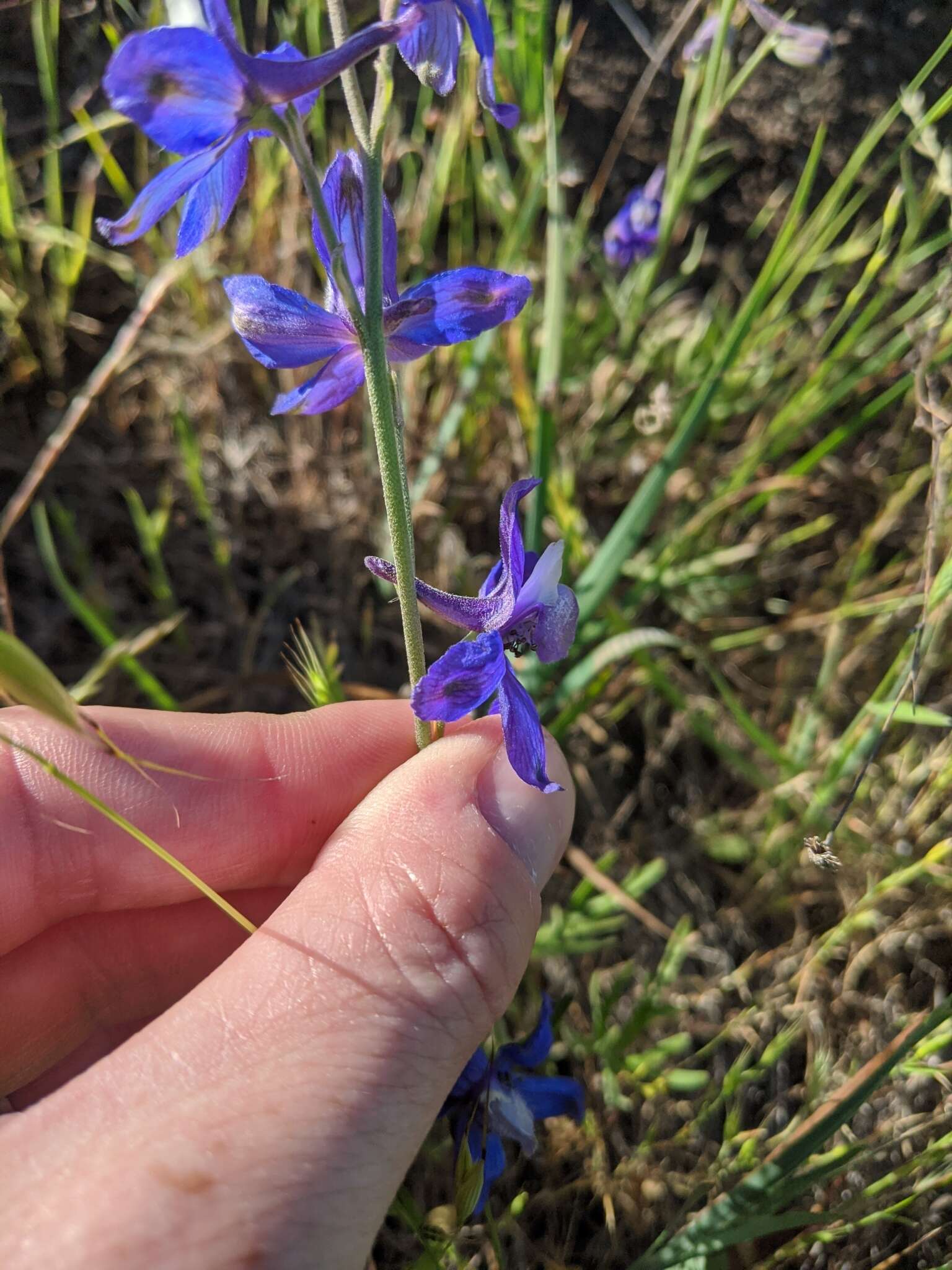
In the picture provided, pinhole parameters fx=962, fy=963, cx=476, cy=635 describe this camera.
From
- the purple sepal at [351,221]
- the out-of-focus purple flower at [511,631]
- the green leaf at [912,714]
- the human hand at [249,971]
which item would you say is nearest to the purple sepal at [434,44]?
the purple sepal at [351,221]

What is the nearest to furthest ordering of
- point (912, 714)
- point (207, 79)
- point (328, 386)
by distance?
point (207, 79)
point (328, 386)
point (912, 714)

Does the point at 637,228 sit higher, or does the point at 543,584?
the point at 637,228

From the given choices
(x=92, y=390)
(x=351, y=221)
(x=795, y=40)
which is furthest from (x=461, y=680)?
(x=795, y=40)

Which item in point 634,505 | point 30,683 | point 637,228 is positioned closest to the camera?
point 30,683

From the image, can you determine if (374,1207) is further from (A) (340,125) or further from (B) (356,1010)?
(A) (340,125)

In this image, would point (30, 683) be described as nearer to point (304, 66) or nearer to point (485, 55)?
point (304, 66)

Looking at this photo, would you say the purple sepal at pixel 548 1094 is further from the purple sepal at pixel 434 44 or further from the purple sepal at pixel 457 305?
the purple sepal at pixel 434 44

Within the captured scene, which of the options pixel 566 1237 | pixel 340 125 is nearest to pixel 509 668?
pixel 566 1237
